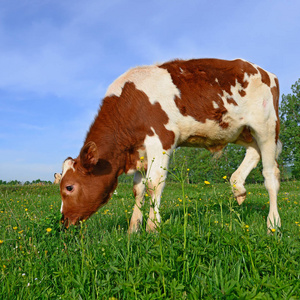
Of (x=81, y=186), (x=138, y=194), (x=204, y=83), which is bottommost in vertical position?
(x=138, y=194)

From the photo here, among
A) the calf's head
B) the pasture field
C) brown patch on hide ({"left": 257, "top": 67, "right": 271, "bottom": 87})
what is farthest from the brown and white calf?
the pasture field

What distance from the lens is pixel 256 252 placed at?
8.23 feet

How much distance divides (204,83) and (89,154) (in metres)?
2.28

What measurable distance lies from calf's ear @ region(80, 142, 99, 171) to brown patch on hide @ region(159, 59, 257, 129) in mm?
1510

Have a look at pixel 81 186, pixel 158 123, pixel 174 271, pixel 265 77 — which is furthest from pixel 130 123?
pixel 265 77

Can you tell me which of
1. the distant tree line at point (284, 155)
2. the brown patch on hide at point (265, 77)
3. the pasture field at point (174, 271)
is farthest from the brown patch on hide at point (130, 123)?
the distant tree line at point (284, 155)

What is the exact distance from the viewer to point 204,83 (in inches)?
200

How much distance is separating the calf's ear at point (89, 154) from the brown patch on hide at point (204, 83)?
1510 millimetres

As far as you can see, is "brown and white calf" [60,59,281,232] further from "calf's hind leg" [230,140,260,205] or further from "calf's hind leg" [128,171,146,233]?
"calf's hind leg" [230,140,260,205]

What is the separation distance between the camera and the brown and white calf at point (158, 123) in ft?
15.2

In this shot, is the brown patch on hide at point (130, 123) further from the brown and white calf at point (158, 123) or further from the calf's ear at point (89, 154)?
the calf's ear at point (89, 154)

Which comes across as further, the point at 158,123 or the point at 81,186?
the point at 81,186

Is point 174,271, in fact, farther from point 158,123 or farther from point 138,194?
point 138,194

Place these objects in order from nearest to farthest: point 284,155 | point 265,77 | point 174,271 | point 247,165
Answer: point 174,271 → point 265,77 → point 247,165 → point 284,155
